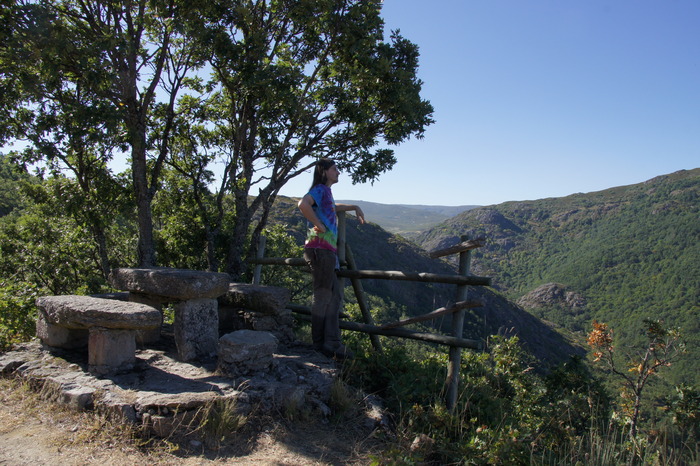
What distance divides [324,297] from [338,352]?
0.72 m

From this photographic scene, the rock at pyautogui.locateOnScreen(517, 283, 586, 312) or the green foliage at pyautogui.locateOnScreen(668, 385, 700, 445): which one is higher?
the green foliage at pyautogui.locateOnScreen(668, 385, 700, 445)

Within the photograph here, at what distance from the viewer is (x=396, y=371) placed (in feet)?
17.9

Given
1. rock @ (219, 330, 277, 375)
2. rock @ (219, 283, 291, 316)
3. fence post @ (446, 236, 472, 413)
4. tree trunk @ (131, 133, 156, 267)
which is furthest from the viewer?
tree trunk @ (131, 133, 156, 267)

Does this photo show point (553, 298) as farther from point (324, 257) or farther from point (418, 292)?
point (324, 257)

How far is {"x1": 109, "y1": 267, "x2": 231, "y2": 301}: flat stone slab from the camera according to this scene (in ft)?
16.2

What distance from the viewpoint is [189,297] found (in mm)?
4992

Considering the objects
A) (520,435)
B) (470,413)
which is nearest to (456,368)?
(470,413)

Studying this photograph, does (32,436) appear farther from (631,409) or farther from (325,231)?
(631,409)

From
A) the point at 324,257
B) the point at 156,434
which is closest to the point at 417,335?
the point at 324,257

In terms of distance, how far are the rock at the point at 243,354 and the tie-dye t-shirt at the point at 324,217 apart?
1352 millimetres

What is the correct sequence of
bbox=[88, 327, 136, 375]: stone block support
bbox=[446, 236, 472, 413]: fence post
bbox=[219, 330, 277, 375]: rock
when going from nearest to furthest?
1. bbox=[88, 327, 136, 375]: stone block support
2. bbox=[219, 330, 277, 375]: rock
3. bbox=[446, 236, 472, 413]: fence post

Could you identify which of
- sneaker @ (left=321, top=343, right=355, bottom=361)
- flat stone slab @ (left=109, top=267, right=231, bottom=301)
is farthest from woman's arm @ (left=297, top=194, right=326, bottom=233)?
sneaker @ (left=321, top=343, right=355, bottom=361)

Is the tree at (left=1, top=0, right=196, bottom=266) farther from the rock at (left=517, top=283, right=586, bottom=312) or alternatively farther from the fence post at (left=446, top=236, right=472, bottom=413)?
the rock at (left=517, top=283, right=586, bottom=312)

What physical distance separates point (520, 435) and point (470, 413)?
863mm
